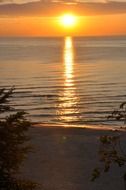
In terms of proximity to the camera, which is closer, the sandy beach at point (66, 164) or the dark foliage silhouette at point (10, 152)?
the dark foliage silhouette at point (10, 152)

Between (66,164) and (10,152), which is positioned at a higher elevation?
(10,152)

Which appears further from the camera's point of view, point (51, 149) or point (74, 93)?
point (74, 93)

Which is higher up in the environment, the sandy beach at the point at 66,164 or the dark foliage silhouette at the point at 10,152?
the dark foliage silhouette at the point at 10,152

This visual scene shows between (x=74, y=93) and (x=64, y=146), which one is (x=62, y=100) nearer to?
(x=74, y=93)

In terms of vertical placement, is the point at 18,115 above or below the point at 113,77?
below

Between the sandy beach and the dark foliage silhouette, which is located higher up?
the dark foliage silhouette

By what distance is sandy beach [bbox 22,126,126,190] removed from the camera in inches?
420

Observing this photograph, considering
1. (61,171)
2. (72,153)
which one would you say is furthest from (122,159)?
(72,153)

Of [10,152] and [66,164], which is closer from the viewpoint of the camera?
[10,152]

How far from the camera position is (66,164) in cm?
1211

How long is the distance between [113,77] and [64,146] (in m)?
33.4

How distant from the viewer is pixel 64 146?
14047 millimetres

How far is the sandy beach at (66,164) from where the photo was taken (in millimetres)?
Answer: 10680

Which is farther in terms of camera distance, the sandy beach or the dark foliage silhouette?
the sandy beach
